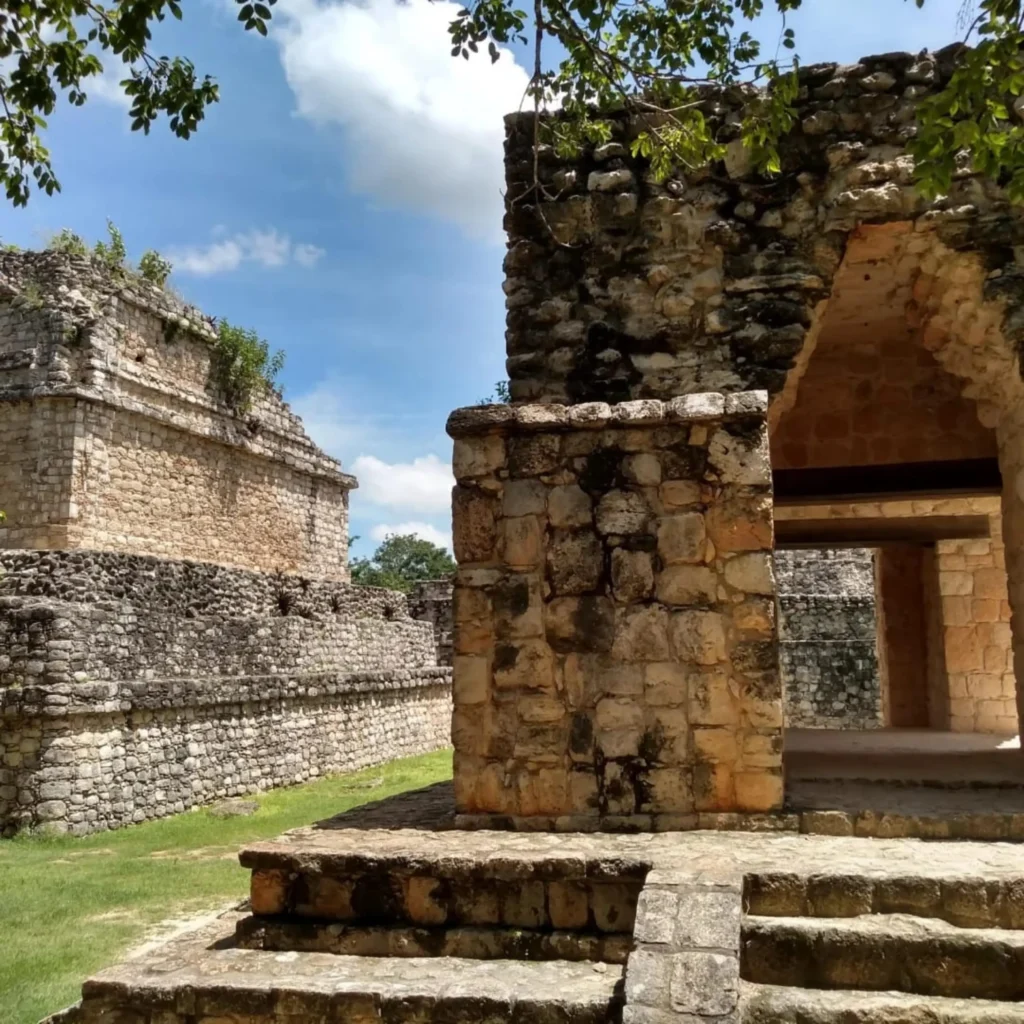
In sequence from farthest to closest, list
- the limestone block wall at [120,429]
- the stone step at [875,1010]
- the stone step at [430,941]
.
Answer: the limestone block wall at [120,429] → the stone step at [430,941] → the stone step at [875,1010]

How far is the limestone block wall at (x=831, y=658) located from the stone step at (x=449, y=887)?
15.3 m

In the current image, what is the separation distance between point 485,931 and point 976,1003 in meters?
Answer: 1.84

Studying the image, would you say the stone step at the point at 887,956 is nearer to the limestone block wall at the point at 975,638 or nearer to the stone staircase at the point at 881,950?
the stone staircase at the point at 881,950

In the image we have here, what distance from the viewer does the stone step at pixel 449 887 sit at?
4.06 metres

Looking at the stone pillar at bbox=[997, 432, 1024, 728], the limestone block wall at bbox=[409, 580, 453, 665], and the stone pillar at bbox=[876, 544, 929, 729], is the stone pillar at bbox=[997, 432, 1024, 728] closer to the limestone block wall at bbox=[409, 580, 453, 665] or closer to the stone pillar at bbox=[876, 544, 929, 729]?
the stone pillar at bbox=[876, 544, 929, 729]

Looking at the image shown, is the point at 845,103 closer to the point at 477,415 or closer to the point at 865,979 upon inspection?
the point at 477,415

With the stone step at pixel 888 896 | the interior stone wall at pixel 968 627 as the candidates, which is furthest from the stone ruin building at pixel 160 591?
the stone step at pixel 888 896

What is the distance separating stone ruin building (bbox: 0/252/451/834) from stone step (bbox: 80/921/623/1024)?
6835 mm

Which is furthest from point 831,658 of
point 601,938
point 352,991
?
point 352,991

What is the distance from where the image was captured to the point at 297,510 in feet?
75.9

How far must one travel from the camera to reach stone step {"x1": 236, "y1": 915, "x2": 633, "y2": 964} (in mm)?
3963

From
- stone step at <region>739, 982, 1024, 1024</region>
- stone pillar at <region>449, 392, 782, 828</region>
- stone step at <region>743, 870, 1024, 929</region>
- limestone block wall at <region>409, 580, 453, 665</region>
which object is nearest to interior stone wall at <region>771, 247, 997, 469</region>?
stone pillar at <region>449, 392, 782, 828</region>

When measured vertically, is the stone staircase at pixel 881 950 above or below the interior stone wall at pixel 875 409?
below

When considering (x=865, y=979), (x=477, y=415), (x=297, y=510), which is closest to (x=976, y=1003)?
(x=865, y=979)
